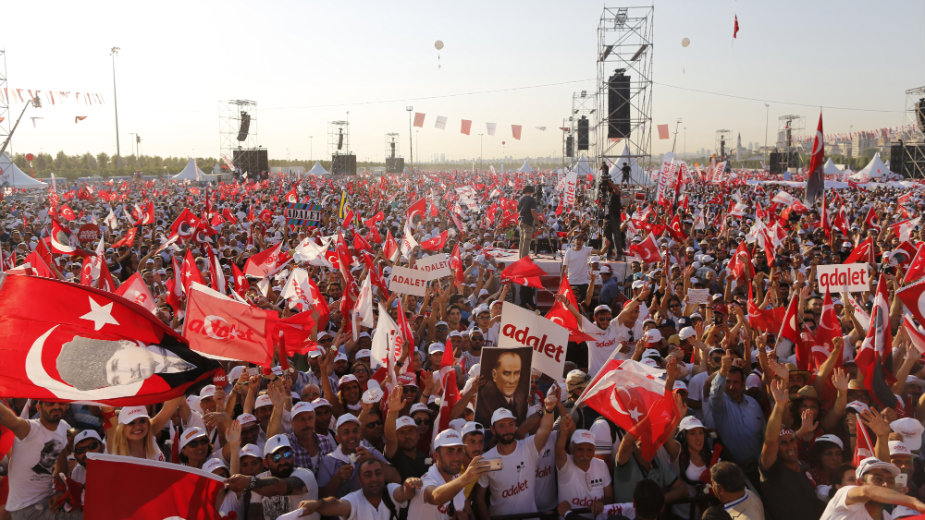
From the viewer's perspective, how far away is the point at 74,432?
15.3 ft

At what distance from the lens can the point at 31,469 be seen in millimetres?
4301

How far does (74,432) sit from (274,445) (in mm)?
1616

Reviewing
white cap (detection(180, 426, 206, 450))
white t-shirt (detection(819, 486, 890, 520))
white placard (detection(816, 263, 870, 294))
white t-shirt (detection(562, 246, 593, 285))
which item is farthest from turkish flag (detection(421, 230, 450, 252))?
white t-shirt (detection(819, 486, 890, 520))

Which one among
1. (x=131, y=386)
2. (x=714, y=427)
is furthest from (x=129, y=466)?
(x=714, y=427)

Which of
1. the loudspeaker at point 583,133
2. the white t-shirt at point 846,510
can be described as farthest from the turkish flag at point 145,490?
the loudspeaker at point 583,133

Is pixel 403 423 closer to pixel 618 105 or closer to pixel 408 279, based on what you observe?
pixel 408 279

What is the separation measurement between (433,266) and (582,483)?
15.0 feet

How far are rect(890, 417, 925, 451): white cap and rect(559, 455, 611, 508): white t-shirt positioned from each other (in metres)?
2.00

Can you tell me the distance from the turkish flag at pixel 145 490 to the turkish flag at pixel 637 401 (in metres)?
2.51

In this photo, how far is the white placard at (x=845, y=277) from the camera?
7.07m

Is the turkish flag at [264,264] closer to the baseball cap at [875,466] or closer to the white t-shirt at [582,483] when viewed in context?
the white t-shirt at [582,483]

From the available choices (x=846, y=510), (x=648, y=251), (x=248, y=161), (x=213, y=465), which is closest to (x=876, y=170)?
(x=248, y=161)

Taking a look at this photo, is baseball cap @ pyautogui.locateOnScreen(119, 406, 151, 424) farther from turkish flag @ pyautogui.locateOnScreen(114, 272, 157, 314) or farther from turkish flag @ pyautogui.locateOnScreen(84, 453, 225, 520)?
turkish flag @ pyautogui.locateOnScreen(114, 272, 157, 314)

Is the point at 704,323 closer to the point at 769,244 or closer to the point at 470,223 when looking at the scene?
the point at 769,244
